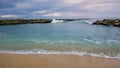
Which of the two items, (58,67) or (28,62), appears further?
(28,62)

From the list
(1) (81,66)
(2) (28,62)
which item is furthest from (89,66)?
(2) (28,62)

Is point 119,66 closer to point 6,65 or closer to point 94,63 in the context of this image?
point 94,63

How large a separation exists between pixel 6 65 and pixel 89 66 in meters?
3.40

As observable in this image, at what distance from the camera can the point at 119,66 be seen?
22.9ft

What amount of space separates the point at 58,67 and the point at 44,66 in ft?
1.96

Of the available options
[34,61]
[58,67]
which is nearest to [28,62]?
[34,61]

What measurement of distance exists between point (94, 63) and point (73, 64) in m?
0.95

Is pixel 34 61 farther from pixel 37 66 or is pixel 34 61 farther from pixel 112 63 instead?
pixel 112 63

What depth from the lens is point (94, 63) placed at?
7.39 meters

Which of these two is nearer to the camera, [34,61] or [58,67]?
[58,67]

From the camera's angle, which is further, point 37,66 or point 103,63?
point 103,63

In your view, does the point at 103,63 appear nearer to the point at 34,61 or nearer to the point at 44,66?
the point at 44,66

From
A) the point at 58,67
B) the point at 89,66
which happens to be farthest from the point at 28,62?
the point at 89,66

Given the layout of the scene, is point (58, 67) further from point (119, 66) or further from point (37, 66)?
point (119, 66)
